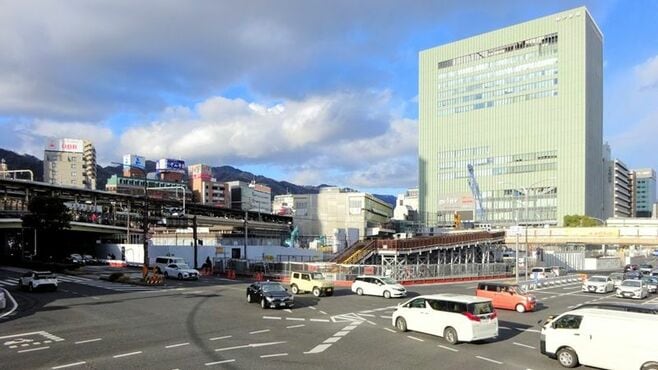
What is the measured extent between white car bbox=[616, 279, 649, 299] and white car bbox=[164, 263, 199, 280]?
38.9 metres

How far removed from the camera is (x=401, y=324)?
22875mm

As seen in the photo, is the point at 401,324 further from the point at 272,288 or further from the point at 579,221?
the point at 579,221

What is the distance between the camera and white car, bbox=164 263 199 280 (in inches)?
2101

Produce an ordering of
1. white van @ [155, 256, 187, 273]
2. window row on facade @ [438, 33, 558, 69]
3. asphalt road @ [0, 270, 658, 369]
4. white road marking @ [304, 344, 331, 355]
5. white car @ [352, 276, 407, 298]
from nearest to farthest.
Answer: asphalt road @ [0, 270, 658, 369]
white road marking @ [304, 344, 331, 355]
white car @ [352, 276, 407, 298]
white van @ [155, 256, 187, 273]
window row on facade @ [438, 33, 558, 69]

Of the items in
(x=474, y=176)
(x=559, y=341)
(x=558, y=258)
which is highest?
(x=474, y=176)

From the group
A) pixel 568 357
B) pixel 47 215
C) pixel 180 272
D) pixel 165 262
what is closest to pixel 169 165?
pixel 47 215

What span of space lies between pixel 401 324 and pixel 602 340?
28.3 ft

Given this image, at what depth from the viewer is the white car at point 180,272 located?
175 ft

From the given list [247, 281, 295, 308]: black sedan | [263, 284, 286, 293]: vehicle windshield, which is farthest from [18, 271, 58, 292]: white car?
[263, 284, 286, 293]: vehicle windshield

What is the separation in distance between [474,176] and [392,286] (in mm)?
147187

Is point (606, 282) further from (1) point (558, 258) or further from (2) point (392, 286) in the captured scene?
(1) point (558, 258)

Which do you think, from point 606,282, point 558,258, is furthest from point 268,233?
point 606,282

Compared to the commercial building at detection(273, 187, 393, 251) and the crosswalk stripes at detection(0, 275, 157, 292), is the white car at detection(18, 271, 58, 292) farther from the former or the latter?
the commercial building at detection(273, 187, 393, 251)

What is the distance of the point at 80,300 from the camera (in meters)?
33.9
